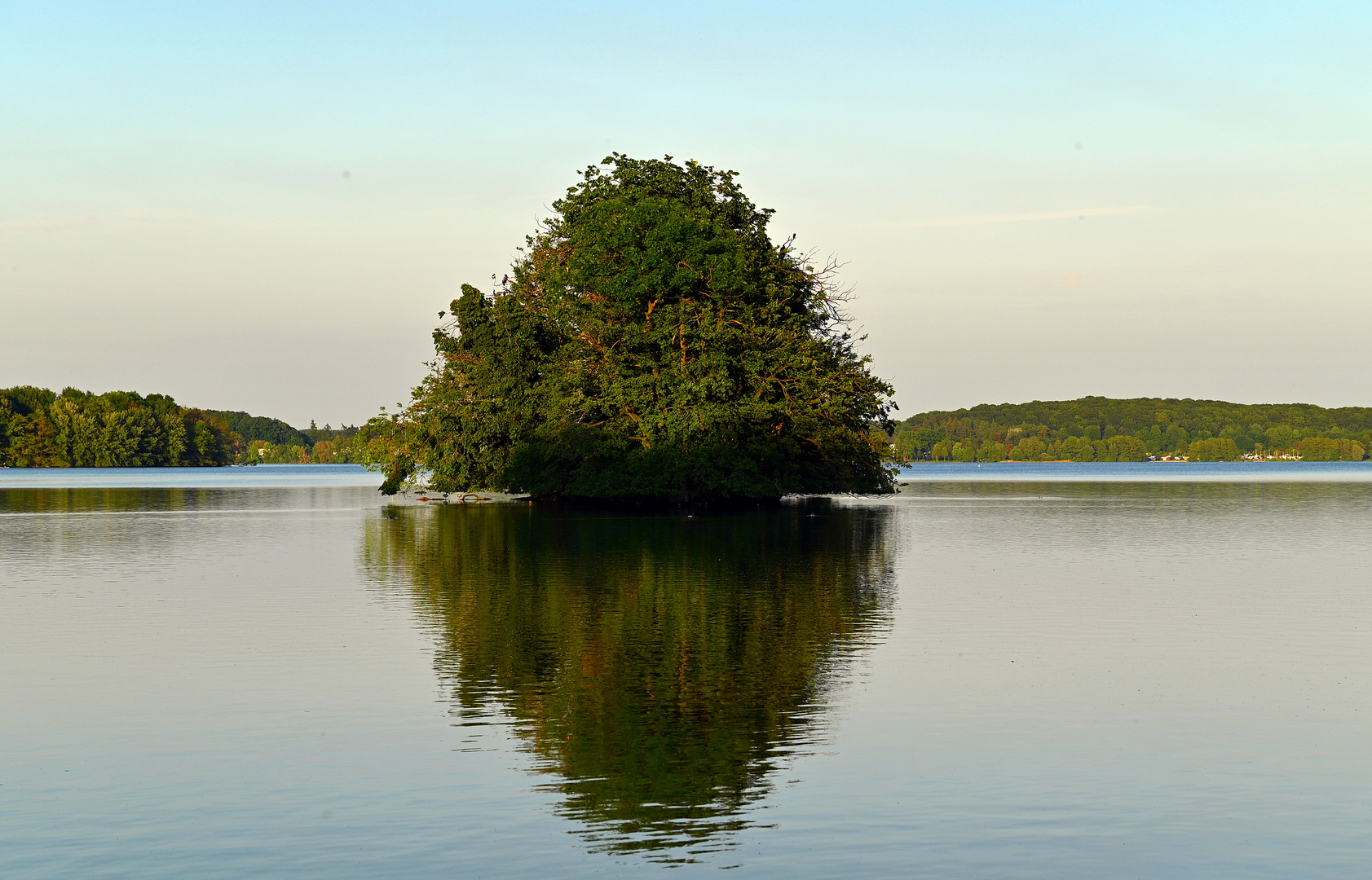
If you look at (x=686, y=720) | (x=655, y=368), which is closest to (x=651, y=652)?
(x=686, y=720)

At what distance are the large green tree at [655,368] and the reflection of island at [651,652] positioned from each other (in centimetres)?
2080

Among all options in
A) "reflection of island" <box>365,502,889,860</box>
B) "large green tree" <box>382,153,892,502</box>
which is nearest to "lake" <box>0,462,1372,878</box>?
"reflection of island" <box>365,502,889,860</box>

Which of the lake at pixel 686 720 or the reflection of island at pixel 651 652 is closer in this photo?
the lake at pixel 686 720

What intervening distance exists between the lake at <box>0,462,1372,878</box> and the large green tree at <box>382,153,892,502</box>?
102 feet

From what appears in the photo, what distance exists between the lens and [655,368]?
67312mm

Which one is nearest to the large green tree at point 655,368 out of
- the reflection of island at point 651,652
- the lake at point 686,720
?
the reflection of island at point 651,652

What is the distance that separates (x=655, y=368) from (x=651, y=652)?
156ft

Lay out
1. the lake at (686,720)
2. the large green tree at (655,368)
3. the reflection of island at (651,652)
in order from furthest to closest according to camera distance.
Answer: the large green tree at (655,368), the reflection of island at (651,652), the lake at (686,720)

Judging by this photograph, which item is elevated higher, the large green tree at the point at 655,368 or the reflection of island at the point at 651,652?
the large green tree at the point at 655,368

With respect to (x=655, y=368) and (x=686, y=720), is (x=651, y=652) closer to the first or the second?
(x=686, y=720)

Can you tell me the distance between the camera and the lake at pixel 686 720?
10.7 metres

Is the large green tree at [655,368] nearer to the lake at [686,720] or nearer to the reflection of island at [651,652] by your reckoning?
the reflection of island at [651,652]

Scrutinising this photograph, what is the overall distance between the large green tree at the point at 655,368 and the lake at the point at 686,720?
31.1 meters

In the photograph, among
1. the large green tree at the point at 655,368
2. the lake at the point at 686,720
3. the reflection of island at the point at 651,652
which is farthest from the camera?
the large green tree at the point at 655,368
